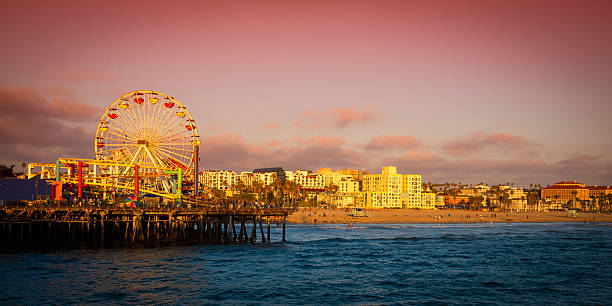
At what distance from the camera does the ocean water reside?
1324 inches

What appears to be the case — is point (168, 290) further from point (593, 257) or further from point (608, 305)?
point (593, 257)

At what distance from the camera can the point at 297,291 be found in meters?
35.8

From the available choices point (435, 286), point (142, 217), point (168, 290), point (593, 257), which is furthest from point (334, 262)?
point (593, 257)

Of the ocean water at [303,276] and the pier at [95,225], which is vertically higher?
the pier at [95,225]

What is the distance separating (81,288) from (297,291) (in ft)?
51.2

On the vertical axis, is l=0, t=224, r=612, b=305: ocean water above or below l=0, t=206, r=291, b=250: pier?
below

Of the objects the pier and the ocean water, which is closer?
the ocean water

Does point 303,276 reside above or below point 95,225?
below

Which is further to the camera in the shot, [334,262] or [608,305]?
[334,262]

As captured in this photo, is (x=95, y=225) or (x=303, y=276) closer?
(x=303, y=276)

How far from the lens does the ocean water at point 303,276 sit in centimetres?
3362

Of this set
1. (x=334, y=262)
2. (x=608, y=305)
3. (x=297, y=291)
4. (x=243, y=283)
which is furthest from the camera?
(x=334, y=262)

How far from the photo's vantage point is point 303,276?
1641 inches

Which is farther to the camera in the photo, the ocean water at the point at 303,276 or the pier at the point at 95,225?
the pier at the point at 95,225
